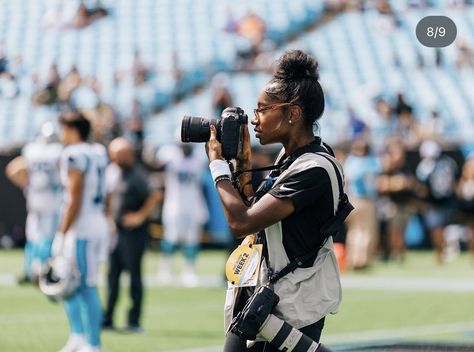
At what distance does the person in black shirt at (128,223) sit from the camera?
10664 millimetres

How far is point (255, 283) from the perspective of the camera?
4.58m

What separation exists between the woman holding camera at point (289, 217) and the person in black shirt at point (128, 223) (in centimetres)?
601

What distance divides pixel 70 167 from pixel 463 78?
19.0 m

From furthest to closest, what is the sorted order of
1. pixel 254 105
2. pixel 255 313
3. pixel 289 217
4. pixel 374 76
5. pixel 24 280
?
pixel 374 76, pixel 254 105, pixel 24 280, pixel 289 217, pixel 255 313

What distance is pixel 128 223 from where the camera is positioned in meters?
10.9

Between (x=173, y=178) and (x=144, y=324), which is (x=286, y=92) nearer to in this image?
(x=144, y=324)

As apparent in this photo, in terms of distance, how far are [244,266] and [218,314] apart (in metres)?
7.30

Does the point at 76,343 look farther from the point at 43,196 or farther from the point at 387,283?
the point at 387,283

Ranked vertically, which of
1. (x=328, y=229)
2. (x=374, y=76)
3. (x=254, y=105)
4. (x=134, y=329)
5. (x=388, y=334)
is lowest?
(x=388, y=334)

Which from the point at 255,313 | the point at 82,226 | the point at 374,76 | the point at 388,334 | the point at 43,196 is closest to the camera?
the point at 255,313

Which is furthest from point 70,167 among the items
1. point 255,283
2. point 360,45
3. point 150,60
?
point 360,45

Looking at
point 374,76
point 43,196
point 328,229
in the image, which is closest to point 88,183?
point 328,229

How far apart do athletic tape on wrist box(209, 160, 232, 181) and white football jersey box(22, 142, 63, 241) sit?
924cm

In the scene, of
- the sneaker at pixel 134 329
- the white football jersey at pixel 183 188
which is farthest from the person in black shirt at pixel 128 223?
the white football jersey at pixel 183 188
